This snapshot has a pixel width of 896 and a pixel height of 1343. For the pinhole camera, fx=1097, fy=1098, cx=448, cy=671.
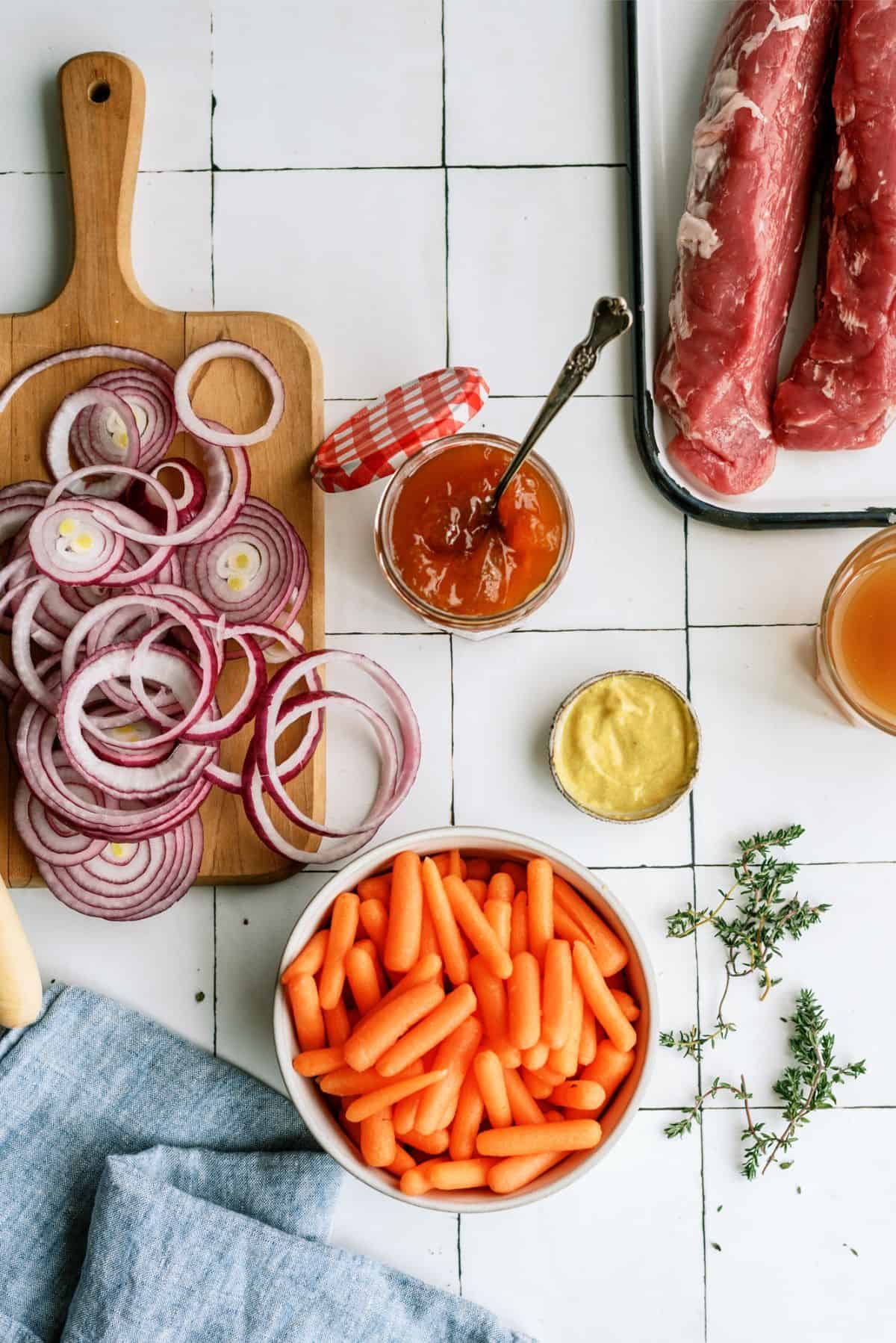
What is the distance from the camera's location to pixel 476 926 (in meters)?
1.23

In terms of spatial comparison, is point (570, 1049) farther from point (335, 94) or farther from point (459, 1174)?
point (335, 94)

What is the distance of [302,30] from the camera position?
1.40 metres

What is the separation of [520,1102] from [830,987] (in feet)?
1.51

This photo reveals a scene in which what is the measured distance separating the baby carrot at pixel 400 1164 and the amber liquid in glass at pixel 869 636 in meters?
0.74

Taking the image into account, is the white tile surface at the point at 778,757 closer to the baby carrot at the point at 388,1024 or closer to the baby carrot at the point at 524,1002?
the baby carrot at the point at 524,1002

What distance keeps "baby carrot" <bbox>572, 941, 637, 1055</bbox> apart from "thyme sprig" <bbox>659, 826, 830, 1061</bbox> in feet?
0.53

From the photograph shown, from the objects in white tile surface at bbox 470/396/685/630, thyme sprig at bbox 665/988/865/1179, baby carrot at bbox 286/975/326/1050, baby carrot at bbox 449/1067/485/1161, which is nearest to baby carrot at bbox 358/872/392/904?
baby carrot at bbox 286/975/326/1050

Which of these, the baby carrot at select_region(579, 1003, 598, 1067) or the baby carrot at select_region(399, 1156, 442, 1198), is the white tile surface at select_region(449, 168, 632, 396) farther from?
the baby carrot at select_region(399, 1156, 442, 1198)

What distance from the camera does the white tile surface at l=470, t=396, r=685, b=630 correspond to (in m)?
1.39

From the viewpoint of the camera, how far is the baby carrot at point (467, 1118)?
1210 mm

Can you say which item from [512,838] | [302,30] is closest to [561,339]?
[302,30]

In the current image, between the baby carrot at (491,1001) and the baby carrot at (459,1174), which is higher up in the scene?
the baby carrot at (491,1001)

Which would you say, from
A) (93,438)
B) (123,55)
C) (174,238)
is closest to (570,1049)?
(93,438)

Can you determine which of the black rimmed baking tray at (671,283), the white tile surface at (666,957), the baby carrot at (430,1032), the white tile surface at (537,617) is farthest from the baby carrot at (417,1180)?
the black rimmed baking tray at (671,283)
